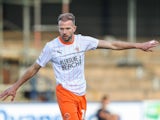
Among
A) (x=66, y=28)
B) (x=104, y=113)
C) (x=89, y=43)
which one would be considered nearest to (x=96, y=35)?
(x=104, y=113)

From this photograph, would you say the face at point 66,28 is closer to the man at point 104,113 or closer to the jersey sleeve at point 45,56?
the jersey sleeve at point 45,56

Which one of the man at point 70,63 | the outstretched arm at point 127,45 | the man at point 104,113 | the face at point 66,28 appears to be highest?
the face at point 66,28

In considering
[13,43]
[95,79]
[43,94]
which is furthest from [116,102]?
[13,43]

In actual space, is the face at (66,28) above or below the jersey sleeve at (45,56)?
above

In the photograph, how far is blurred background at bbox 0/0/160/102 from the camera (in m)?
19.6

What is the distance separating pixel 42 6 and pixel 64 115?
1653 cm

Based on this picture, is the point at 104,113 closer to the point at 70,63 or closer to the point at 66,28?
the point at 70,63

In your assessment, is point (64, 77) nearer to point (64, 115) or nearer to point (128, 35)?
point (64, 115)

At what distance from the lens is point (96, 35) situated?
2420 centimetres

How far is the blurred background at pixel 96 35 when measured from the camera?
19.6 m

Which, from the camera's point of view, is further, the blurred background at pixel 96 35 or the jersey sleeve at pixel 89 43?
the blurred background at pixel 96 35

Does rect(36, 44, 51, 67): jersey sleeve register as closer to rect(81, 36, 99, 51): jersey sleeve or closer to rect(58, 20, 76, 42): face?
rect(58, 20, 76, 42): face

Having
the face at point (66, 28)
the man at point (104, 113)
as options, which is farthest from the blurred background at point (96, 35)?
A: the face at point (66, 28)

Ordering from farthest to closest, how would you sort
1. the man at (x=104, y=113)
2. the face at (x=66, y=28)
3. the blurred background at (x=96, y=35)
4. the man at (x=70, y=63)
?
the blurred background at (x=96, y=35), the man at (x=104, y=113), the man at (x=70, y=63), the face at (x=66, y=28)
